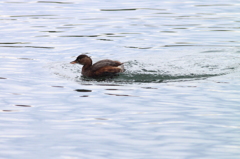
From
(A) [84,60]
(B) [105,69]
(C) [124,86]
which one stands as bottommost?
(C) [124,86]

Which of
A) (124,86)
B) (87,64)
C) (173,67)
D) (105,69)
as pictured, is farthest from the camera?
(87,64)

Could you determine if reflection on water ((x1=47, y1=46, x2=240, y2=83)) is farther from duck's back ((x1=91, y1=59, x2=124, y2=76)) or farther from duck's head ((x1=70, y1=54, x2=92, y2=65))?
duck's head ((x1=70, y1=54, x2=92, y2=65))

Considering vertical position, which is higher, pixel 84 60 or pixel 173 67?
pixel 84 60

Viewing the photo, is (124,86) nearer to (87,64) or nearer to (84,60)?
(87,64)

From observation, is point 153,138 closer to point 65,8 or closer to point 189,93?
point 189,93

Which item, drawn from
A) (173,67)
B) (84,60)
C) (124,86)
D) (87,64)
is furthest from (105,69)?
(173,67)

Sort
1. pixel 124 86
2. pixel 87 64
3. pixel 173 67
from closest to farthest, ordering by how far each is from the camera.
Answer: pixel 124 86
pixel 173 67
pixel 87 64

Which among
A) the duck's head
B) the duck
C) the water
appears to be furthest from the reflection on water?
the duck's head

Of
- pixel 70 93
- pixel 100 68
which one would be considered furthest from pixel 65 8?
pixel 70 93

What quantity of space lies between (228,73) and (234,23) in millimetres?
8339

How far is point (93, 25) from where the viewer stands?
22781 millimetres

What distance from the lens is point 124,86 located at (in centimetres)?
1367

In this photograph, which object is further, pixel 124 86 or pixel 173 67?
pixel 173 67

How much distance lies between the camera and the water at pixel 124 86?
9.41 meters
